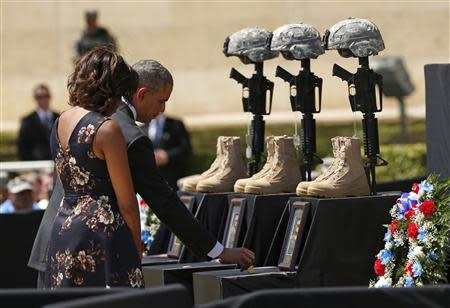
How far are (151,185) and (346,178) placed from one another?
142 centimetres

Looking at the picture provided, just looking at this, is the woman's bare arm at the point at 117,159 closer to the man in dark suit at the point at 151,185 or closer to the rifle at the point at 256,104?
the man in dark suit at the point at 151,185

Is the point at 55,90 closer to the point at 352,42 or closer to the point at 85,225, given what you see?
the point at 352,42

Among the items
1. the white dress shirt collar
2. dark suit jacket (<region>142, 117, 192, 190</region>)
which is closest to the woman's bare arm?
the white dress shirt collar

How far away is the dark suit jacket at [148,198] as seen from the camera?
18.9ft

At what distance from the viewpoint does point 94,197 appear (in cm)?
560

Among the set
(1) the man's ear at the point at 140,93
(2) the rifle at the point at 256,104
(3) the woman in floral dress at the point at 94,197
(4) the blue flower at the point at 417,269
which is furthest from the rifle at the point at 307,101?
(3) the woman in floral dress at the point at 94,197

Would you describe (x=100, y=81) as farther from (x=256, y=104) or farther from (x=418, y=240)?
(x=256, y=104)

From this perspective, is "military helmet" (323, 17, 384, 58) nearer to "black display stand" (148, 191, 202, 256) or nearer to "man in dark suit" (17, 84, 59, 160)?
"black display stand" (148, 191, 202, 256)

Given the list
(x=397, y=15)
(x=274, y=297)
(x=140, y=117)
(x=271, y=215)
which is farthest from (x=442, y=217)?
(x=397, y=15)

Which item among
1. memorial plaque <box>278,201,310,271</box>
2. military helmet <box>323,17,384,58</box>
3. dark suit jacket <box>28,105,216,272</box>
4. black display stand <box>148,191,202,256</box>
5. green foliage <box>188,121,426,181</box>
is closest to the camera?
dark suit jacket <box>28,105,216,272</box>

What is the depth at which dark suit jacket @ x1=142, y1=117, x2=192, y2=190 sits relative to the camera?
47.6 ft

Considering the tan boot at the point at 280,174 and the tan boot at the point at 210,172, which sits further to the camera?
the tan boot at the point at 210,172

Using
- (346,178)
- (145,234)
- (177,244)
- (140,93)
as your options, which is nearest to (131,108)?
(140,93)

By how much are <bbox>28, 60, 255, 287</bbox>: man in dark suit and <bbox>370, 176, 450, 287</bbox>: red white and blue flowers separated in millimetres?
787
